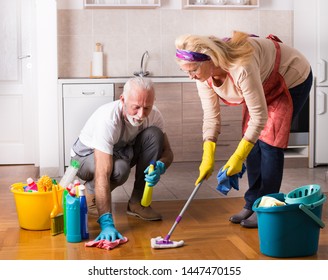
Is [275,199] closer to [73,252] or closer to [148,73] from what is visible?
[73,252]

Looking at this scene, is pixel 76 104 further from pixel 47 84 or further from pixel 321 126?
pixel 321 126

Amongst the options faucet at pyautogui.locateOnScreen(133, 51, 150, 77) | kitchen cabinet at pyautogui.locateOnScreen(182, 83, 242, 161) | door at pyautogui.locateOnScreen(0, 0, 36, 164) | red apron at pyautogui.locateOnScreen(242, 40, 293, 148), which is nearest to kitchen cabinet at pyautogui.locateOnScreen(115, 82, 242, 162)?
kitchen cabinet at pyautogui.locateOnScreen(182, 83, 242, 161)

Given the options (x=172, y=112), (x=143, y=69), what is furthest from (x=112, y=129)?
(x=143, y=69)

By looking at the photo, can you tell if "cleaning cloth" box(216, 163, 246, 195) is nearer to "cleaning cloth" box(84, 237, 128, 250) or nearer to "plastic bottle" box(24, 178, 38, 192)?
"cleaning cloth" box(84, 237, 128, 250)

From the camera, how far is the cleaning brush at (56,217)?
10.2 ft

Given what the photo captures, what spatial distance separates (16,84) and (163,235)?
3.50 m

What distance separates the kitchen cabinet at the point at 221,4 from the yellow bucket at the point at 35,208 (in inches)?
127

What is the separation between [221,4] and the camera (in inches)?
234

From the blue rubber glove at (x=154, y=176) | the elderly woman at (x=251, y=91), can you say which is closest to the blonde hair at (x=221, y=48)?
the elderly woman at (x=251, y=91)

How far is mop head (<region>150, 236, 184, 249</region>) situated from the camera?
2825 mm

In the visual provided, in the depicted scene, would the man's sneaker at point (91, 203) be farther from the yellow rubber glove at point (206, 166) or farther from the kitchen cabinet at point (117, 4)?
the kitchen cabinet at point (117, 4)

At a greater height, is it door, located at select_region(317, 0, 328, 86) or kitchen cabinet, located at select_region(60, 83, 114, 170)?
door, located at select_region(317, 0, 328, 86)

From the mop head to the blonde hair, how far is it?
2.69 feet

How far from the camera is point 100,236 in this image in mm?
2922
